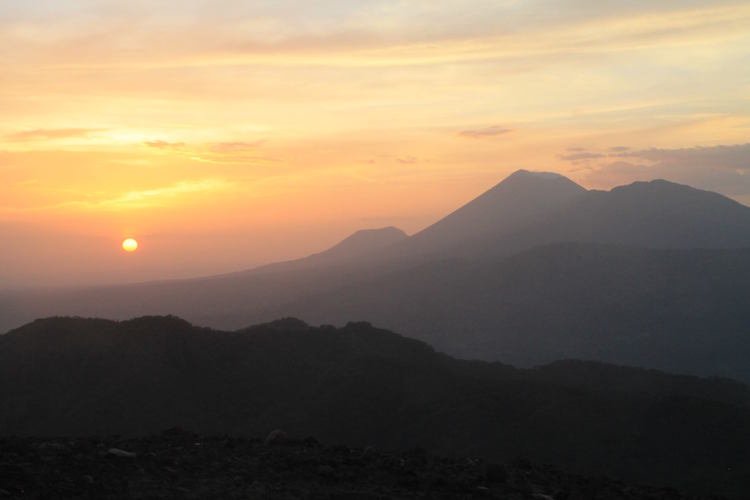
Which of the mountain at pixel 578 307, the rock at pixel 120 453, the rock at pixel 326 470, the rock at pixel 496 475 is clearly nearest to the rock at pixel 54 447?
the rock at pixel 120 453

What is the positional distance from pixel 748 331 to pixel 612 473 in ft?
191

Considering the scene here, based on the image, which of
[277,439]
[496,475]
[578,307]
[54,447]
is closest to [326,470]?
[496,475]

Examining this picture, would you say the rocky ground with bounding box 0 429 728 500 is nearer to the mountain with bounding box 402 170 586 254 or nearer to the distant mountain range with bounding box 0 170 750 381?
the distant mountain range with bounding box 0 170 750 381

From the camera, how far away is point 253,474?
9.28 meters

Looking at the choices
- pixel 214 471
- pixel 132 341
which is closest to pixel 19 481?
pixel 214 471

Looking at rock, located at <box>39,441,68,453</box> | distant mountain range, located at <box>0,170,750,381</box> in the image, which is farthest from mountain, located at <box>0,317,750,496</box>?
distant mountain range, located at <box>0,170,750,381</box>

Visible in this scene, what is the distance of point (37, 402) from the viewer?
30844mm

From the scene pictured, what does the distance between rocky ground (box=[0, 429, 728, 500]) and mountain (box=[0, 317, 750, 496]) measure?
52.3ft

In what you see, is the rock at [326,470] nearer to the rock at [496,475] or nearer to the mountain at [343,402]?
the rock at [496,475]

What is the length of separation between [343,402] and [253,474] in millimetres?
22697

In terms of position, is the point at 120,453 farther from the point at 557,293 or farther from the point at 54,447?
the point at 557,293

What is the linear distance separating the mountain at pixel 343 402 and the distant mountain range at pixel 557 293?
1531 inches

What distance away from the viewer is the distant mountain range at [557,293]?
252ft

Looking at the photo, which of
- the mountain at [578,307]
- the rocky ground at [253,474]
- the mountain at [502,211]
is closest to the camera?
the rocky ground at [253,474]
